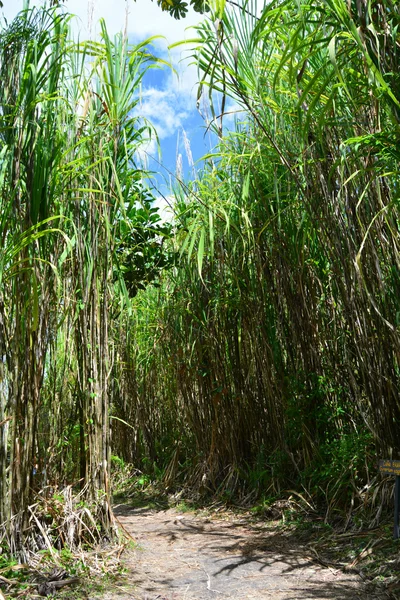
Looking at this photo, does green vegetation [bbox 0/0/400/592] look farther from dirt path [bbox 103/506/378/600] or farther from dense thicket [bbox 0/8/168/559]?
dirt path [bbox 103/506/378/600]

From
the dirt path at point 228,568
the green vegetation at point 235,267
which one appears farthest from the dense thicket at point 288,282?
the dirt path at point 228,568

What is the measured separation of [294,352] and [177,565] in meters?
1.39

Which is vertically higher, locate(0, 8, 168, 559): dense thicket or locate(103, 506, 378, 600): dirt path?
locate(0, 8, 168, 559): dense thicket

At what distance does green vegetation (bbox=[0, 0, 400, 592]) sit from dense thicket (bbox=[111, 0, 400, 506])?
14 millimetres

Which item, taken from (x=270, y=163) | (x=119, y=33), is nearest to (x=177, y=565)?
(x=270, y=163)

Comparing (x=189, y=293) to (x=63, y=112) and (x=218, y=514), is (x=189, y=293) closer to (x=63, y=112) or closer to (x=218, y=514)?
(x=218, y=514)

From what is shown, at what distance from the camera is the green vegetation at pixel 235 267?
2.24 metres

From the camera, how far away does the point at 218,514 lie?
3.67 m

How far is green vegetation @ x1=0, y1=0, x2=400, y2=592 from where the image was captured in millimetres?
2236

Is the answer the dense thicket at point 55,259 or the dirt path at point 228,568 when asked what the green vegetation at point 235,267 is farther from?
the dirt path at point 228,568

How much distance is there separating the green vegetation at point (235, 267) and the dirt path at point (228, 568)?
0.28 metres

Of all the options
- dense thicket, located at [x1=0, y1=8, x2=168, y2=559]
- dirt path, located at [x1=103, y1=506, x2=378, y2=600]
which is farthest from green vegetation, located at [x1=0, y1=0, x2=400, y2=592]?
dirt path, located at [x1=103, y1=506, x2=378, y2=600]

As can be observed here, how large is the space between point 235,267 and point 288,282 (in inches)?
17.2

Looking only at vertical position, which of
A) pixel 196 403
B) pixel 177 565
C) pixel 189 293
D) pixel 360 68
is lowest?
pixel 177 565
